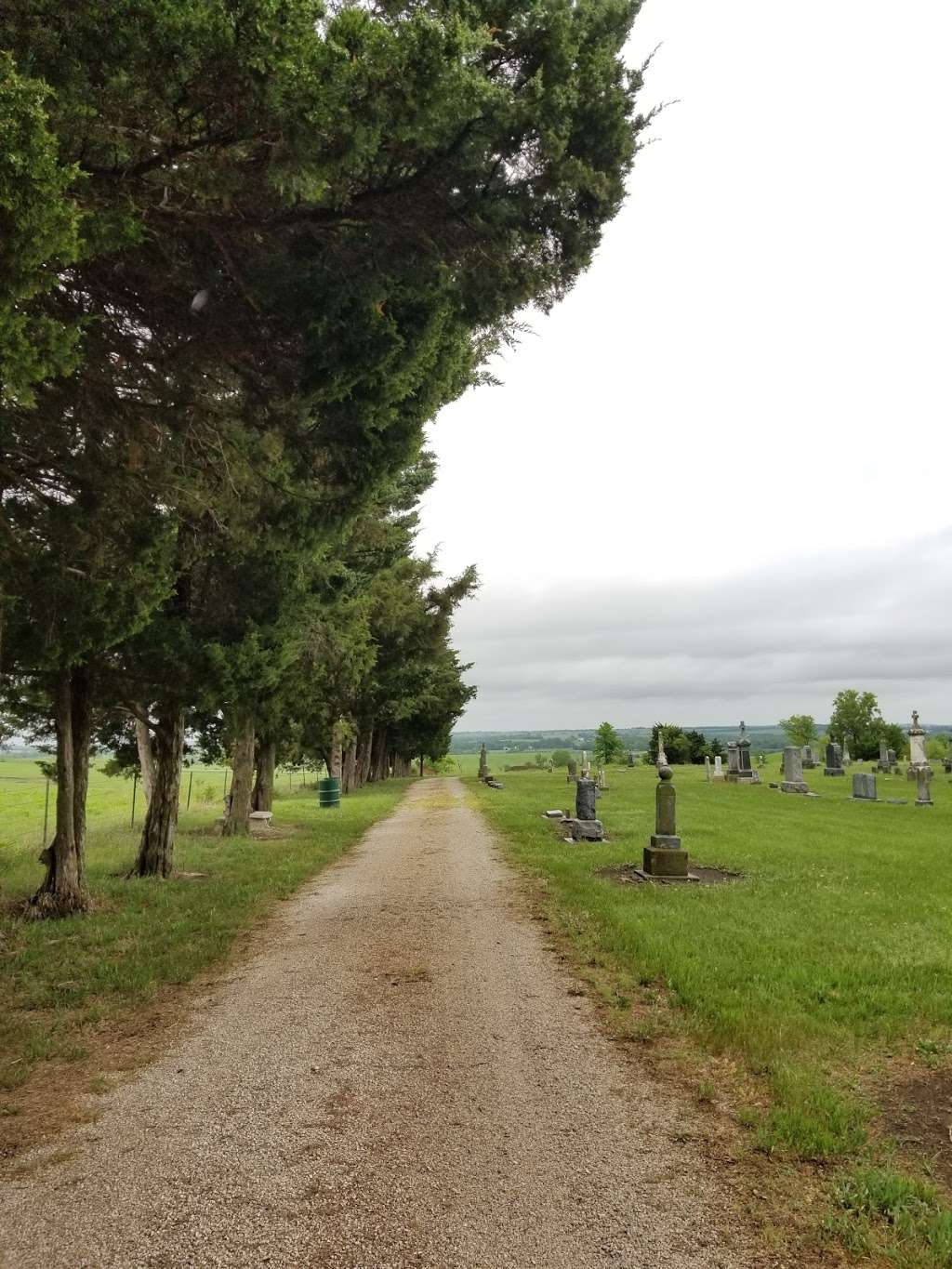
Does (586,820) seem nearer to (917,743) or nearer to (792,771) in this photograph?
(792,771)

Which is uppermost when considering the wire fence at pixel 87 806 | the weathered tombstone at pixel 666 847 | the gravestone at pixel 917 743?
the gravestone at pixel 917 743

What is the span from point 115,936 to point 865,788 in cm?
2437

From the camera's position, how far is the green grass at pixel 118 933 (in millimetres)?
5574

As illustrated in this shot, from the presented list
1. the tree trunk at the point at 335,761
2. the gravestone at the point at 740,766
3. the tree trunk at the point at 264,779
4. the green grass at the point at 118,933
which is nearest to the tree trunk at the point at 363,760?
the tree trunk at the point at 335,761

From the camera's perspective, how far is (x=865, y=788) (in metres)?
25.4

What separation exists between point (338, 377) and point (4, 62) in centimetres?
344

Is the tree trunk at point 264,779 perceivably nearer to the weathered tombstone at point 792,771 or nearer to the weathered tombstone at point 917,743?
the weathered tombstone at point 792,771

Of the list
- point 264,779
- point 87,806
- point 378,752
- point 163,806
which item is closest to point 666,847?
point 163,806

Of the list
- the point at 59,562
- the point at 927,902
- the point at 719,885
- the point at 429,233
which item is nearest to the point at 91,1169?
the point at 59,562

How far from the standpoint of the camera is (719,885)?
10242 millimetres

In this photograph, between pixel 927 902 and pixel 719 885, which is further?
pixel 719 885

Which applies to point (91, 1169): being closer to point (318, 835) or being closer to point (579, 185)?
point (579, 185)

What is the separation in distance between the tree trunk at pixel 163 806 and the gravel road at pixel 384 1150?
5633mm

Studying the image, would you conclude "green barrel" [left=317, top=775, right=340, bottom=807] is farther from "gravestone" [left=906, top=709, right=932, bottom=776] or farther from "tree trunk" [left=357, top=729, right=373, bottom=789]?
"gravestone" [left=906, top=709, right=932, bottom=776]
